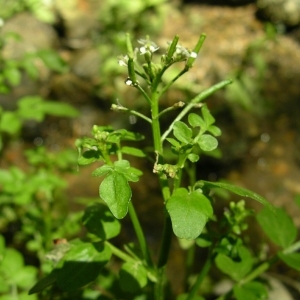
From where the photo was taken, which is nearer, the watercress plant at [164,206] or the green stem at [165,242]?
the watercress plant at [164,206]

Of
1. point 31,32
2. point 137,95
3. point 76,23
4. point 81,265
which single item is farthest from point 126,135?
point 76,23

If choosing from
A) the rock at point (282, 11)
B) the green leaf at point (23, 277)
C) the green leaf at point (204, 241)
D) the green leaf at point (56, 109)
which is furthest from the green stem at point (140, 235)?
the rock at point (282, 11)

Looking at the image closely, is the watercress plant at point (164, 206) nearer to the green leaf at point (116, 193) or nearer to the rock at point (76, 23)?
the green leaf at point (116, 193)

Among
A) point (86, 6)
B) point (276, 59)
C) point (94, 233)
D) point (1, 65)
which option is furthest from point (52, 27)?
point (94, 233)

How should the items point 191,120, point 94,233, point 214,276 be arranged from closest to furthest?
point 191,120
point 94,233
point 214,276

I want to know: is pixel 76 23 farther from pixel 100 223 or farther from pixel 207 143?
pixel 207 143

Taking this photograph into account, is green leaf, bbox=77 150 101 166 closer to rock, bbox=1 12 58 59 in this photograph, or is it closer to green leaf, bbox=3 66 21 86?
green leaf, bbox=3 66 21 86

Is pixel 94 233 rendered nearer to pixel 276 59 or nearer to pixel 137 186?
pixel 137 186
